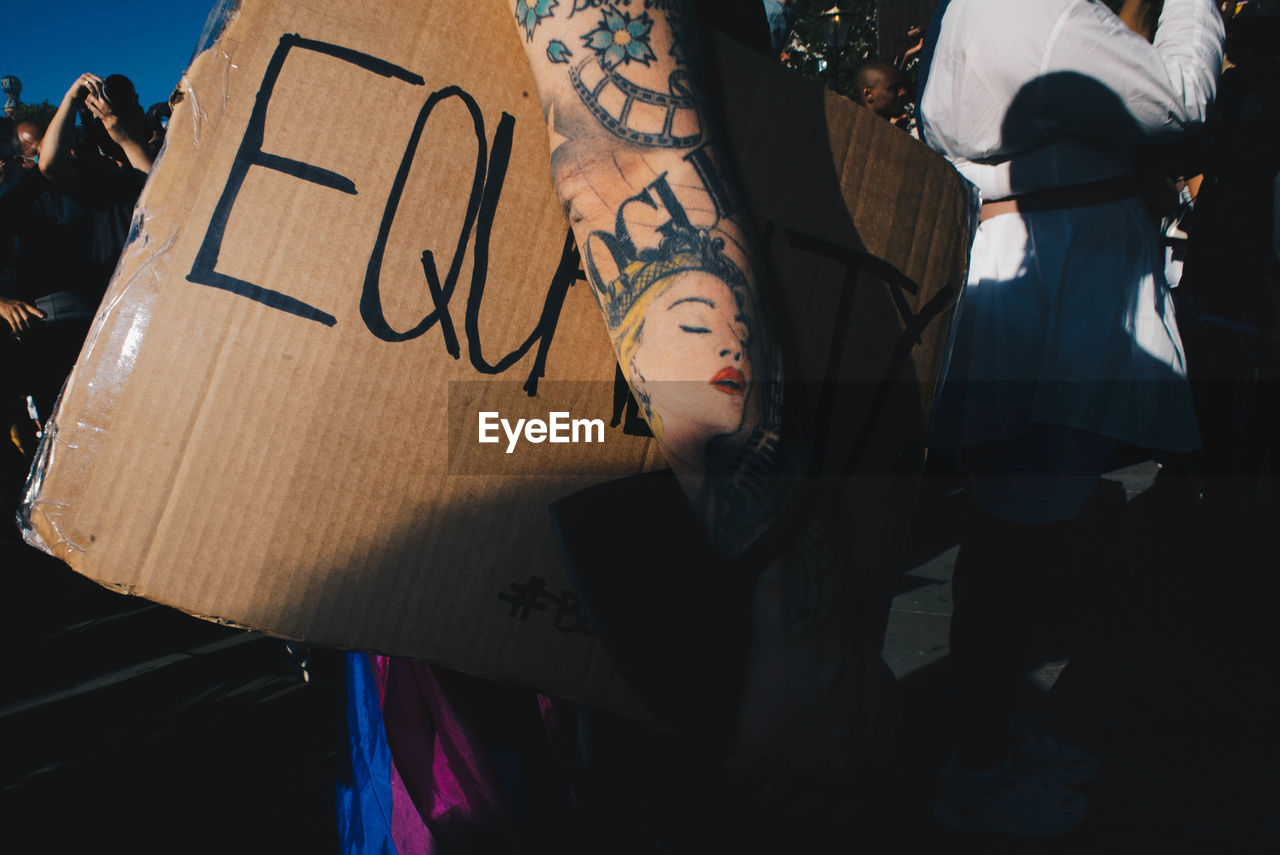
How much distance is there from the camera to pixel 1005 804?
179 centimetres

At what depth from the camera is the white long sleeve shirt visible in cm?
137

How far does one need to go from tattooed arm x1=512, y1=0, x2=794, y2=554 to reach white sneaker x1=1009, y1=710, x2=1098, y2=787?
66.5 inches

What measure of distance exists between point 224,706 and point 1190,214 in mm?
4735

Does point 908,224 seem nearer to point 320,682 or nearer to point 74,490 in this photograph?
point 74,490

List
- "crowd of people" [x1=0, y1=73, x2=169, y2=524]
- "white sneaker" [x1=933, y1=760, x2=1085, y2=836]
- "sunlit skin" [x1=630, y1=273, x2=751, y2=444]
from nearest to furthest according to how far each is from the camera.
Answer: "sunlit skin" [x1=630, y1=273, x2=751, y2=444]
"white sneaker" [x1=933, y1=760, x2=1085, y2=836]
"crowd of people" [x1=0, y1=73, x2=169, y2=524]

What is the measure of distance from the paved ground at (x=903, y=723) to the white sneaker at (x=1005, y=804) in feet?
0.17

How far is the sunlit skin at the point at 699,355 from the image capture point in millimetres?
579

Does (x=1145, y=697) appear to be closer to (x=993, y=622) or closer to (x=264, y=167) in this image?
(x=993, y=622)

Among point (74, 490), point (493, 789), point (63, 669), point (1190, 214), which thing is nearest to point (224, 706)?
point (63, 669)

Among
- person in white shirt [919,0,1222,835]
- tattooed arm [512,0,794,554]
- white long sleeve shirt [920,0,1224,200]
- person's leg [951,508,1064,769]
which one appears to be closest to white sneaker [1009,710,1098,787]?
person's leg [951,508,1064,769]

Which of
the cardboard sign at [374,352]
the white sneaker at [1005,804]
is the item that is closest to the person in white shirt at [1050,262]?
the white sneaker at [1005,804]

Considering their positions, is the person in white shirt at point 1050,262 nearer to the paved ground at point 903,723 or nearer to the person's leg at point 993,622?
the person's leg at point 993,622

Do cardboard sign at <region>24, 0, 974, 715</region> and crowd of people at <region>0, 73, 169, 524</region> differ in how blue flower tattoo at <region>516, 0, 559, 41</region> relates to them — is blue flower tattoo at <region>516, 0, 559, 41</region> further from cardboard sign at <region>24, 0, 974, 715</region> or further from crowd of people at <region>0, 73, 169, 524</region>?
crowd of people at <region>0, 73, 169, 524</region>

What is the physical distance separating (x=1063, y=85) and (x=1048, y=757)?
1.57m
